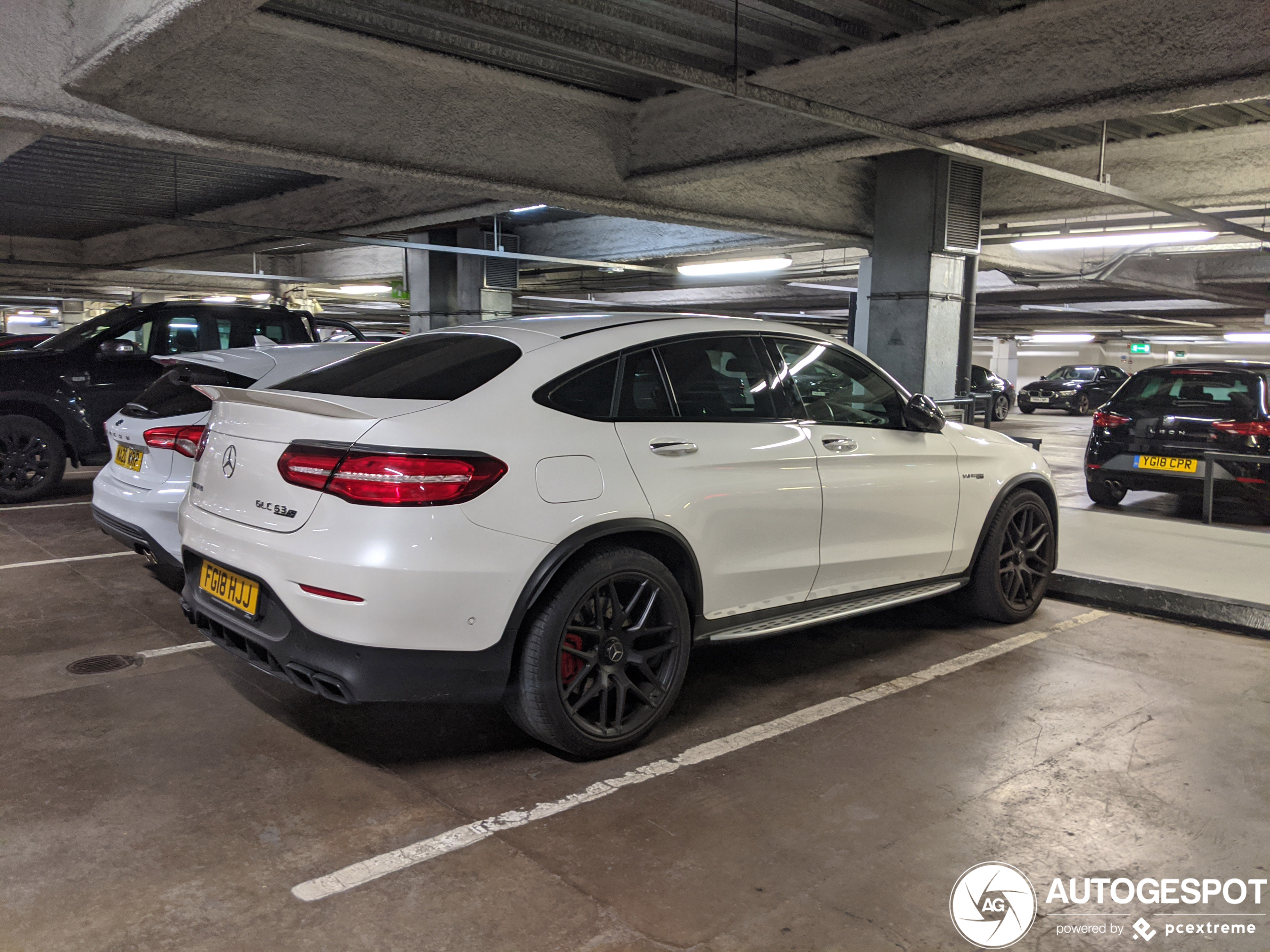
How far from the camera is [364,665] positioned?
302 centimetres

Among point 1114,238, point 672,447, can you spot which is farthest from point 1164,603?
point 1114,238

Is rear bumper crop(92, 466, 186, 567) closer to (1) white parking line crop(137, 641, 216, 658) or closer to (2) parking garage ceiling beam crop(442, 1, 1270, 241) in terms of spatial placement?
(1) white parking line crop(137, 641, 216, 658)

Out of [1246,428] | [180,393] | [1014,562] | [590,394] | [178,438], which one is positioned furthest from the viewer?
[1246,428]

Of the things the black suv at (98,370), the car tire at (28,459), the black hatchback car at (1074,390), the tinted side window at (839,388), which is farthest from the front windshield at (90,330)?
the black hatchback car at (1074,390)

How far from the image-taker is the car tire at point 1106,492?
9.99 metres

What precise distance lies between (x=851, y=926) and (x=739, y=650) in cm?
246

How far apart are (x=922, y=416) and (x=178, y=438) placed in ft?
12.6

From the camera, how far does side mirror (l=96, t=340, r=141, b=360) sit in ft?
29.0

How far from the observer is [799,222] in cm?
984

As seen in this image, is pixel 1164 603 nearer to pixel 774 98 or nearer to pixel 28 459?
pixel 774 98

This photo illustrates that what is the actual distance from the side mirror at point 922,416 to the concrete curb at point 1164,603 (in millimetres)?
1953

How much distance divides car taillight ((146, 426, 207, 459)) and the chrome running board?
116 inches

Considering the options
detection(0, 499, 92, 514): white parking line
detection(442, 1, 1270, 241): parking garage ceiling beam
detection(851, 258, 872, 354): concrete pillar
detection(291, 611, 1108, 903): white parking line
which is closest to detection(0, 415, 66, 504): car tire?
detection(0, 499, 92, 514): white parking line

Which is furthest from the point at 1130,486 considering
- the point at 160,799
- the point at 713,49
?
the point at 160,799
